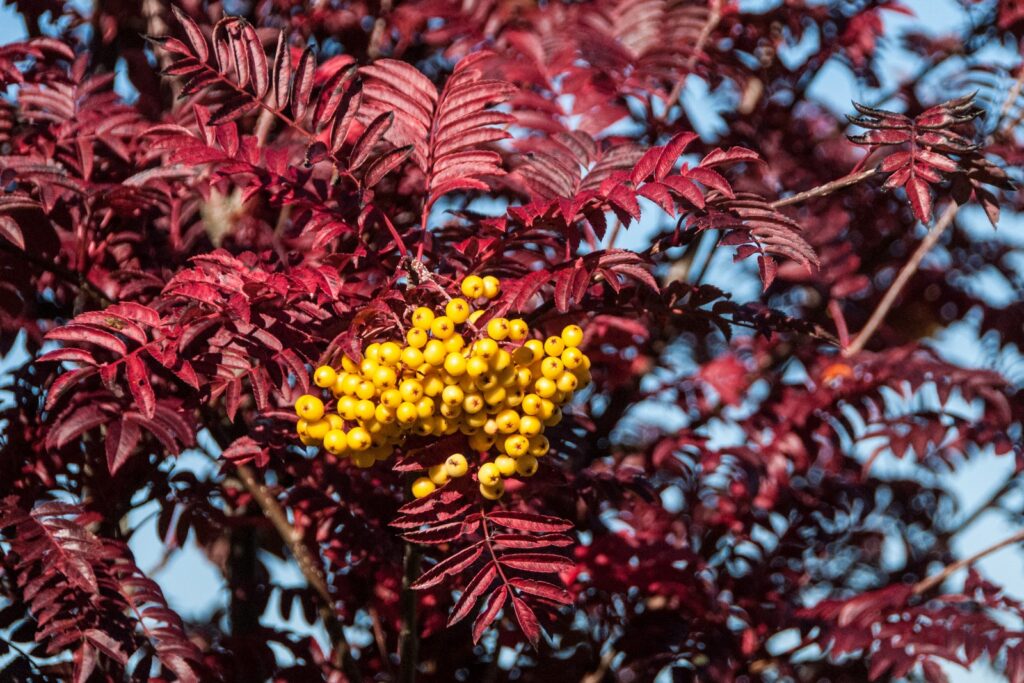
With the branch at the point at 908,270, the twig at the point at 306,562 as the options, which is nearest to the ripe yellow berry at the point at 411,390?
the twig at the point at 306,562

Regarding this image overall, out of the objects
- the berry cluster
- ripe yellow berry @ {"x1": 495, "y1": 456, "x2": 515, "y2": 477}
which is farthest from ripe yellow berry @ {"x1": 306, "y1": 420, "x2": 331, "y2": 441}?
ripe yellow berry @ {"x1": 495, "y1": 456, "x2": 515, "y2": 477}

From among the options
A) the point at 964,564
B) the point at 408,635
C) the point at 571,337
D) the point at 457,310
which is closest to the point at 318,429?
the point at 457,310

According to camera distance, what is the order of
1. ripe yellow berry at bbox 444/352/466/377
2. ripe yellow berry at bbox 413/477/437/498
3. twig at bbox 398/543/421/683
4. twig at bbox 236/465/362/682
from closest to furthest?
ripe yellow berry at bbox 444/352/466/377 < ripe yellow berry at bbox 413/477/437/498 < twig at bbox 398/543/421/683 < twig at bbox 236/465/362/682

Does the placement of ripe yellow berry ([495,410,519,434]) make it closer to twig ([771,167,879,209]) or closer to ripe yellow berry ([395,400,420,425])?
ripe yellow berry ([395,400,420,425])

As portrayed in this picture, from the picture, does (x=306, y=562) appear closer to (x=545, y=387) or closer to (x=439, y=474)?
(x=439, y=474)

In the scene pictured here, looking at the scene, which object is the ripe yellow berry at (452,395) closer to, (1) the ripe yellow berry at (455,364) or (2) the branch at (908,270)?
(1) the ripe yellow berry at (455,364)

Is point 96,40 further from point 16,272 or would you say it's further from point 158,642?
point 158,642
